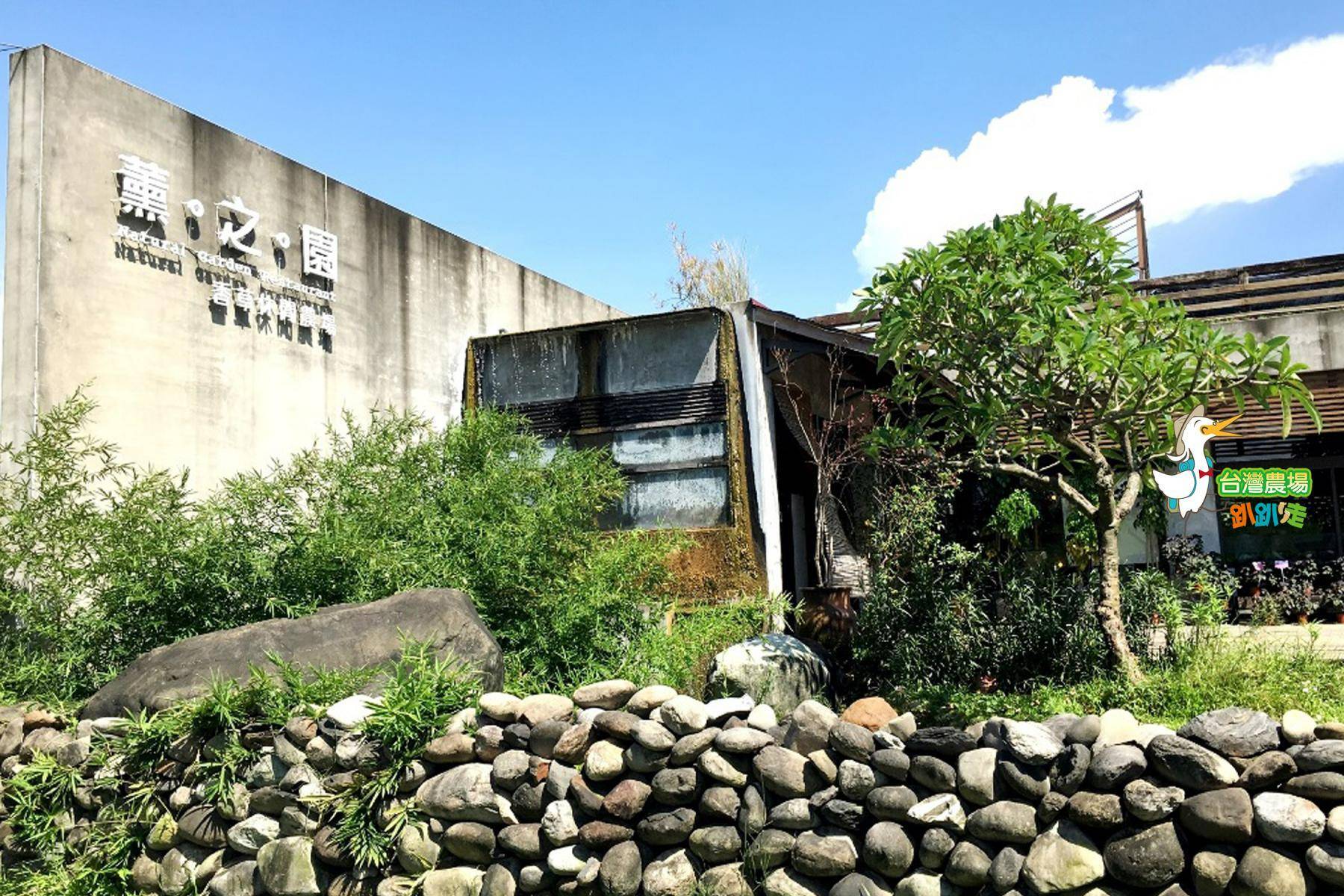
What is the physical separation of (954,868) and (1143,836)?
63 cm

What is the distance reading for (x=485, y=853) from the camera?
4141 millimetres

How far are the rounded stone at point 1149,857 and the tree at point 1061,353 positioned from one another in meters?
1.92

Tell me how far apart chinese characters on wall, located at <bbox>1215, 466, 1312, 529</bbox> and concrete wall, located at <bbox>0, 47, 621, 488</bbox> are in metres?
9.06

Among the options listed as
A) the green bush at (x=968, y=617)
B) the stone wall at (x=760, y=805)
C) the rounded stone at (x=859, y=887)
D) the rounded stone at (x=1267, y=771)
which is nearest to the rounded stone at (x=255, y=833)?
the stone wall at (x=760, y=805)

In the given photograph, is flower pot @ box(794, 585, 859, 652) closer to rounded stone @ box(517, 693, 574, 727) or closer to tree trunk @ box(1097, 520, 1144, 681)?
tree trunk @ box(1097, 520, 1144, 681)

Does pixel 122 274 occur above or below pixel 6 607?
above

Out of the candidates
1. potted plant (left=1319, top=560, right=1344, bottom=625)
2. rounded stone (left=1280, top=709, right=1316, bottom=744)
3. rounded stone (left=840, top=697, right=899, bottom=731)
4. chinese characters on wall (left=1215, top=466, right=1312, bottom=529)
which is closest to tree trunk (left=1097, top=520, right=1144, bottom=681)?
rounded stone (left=840, top=697, right=899, bottom=731)

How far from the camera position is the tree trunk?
16.6ft

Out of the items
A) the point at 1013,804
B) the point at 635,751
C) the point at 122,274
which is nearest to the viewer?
the point at 1013,804

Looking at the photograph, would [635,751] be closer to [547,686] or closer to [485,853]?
[485,853]

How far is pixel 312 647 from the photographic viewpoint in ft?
15.6

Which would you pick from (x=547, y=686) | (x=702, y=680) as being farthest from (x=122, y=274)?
(x=702, y=680)

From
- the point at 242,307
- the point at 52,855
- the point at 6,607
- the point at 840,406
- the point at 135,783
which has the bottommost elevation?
the point at 52,855

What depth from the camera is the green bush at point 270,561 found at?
17.4 feet
